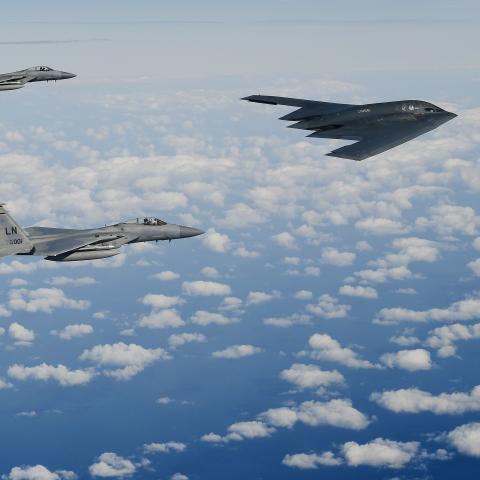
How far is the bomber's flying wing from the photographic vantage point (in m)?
52.0

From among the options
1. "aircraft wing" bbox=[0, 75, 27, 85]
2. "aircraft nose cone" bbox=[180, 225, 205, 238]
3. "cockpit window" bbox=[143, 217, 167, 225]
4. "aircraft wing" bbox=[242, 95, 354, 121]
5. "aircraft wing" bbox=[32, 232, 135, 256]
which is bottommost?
"aircraft wing" bbox=[32, 232, 135, 256]

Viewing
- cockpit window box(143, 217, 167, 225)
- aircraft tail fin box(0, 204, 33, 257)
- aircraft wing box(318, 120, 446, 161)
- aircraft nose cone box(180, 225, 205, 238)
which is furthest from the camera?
cockpit window box(143, 217, 167, 225)

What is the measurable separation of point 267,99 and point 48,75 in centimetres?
3142

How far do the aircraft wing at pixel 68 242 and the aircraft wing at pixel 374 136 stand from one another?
59.6ft

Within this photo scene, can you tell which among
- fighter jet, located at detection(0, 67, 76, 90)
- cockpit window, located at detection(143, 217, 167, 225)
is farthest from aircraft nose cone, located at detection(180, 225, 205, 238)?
fighter jet, located at detection(0, 67, 76, 90)

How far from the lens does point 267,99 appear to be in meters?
69.1

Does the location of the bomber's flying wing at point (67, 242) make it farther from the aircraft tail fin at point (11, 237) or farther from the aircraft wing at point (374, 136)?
the aircraft wing at point (374, 136)

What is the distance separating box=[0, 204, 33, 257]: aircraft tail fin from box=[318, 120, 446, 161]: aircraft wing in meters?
22.9

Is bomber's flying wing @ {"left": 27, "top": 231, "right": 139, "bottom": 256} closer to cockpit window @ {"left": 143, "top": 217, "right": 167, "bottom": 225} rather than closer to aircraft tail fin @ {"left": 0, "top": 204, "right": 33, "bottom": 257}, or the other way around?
aircraft tail fin @ {"left": 0, "top": 204, "right": 33, "bottom": 257}

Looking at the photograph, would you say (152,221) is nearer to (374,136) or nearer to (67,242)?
(67,242)

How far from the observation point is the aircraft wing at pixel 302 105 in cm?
6431

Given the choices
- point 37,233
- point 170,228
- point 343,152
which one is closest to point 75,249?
point 37,233

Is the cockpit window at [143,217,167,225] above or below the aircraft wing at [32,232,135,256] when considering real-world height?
above

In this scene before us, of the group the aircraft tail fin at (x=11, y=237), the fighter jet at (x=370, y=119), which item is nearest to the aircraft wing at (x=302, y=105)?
the fighter jet at (x=370, y=119)
